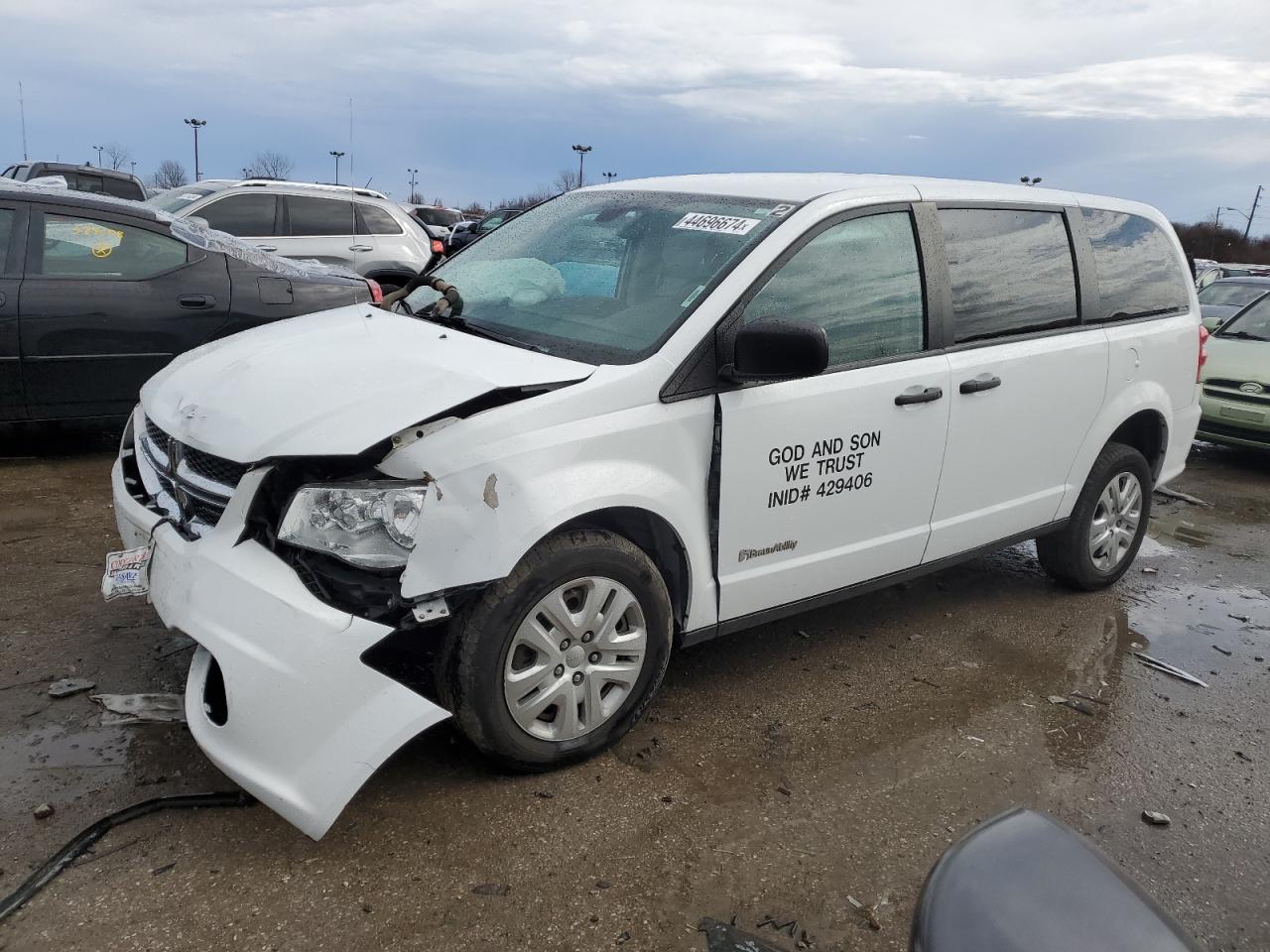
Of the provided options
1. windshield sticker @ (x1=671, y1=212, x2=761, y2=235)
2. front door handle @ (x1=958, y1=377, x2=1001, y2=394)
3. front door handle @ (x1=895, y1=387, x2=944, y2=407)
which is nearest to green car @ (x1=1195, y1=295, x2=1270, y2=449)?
front door handle @ (x1=958, y1=377, x2=1001, y2=394)

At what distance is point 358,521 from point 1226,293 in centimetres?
1297

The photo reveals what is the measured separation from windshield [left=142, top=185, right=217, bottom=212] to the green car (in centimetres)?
1021

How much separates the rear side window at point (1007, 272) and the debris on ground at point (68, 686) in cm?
336

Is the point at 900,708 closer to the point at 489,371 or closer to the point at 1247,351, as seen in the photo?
the point at 489,371

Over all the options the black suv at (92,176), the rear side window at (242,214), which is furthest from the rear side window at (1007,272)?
the black suv at (92,176)

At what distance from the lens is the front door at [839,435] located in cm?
323

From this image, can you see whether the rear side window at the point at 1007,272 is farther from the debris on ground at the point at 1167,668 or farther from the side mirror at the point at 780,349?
the debris on ground at the point at 1167,668

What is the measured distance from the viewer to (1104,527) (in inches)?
191

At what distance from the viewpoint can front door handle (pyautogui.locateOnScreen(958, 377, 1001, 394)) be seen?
3803 mm

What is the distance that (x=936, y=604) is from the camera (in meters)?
4.76

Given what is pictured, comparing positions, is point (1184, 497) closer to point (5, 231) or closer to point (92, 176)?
point (5, 231)

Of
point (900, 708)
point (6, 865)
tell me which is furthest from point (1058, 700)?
point (6, 865)

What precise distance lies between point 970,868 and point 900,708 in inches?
105

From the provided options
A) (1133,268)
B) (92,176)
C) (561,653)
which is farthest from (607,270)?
(92,176)
